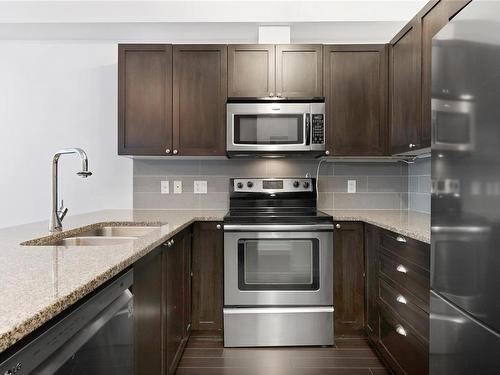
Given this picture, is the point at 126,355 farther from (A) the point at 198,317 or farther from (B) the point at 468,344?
(A) the point at 198,317

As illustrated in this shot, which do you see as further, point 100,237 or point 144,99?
point 144,99

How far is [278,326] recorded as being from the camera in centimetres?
268

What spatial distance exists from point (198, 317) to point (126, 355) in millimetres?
1662

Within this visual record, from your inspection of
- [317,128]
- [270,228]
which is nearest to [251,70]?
[317,128]

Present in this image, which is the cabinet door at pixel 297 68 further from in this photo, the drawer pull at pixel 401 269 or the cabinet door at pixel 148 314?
the cabinet door at pixel 148 314

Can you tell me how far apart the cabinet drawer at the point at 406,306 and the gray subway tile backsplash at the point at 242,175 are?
105 cm

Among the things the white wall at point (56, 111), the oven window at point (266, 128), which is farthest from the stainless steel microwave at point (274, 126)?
the white wall at point (56, 111)

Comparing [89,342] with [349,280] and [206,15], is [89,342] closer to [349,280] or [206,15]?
[349,280]

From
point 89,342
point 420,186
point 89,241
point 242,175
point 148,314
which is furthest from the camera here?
Answer: point 242,175

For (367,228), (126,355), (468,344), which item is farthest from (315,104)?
(126,355)

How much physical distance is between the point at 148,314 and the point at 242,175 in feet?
6.25

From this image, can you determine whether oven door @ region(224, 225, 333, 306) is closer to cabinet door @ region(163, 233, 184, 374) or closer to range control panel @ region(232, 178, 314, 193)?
cabinet door @ region(163, 233, 184, 374)

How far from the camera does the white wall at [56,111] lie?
3.35 m

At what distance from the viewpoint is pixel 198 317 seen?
2834 millimetres
